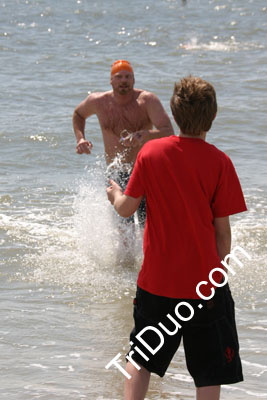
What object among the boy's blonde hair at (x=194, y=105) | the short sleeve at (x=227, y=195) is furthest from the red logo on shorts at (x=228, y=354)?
the boy's blonde hair at (x=194, y=105)

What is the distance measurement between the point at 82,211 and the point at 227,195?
15.2 feet

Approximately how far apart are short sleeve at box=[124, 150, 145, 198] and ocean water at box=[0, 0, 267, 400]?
1.44 m

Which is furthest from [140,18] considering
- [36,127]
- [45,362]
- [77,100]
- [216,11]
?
[45,362]

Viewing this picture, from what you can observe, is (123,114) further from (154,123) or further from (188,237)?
(188,237)

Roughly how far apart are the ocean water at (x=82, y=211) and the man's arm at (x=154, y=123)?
107cm

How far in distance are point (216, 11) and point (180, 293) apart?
26.9 meters

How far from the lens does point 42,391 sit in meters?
4.36

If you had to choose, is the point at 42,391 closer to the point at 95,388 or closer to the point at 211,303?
the point at 95,388

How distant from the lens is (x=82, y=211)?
787cm

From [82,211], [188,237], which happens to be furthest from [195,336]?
[82,211]

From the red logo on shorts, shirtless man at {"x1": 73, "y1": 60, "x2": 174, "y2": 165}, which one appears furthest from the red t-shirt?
shirtless man at {"x1": 73, "y1": 60, "x2": 174, "y2": 165}

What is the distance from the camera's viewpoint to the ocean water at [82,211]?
4.72m

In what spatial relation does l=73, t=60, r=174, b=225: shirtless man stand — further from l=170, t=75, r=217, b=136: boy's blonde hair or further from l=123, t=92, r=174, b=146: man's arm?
l=170, t=75, r=217, b=136: boy's blonde hair

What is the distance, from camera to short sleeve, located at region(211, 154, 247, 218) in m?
3.30
